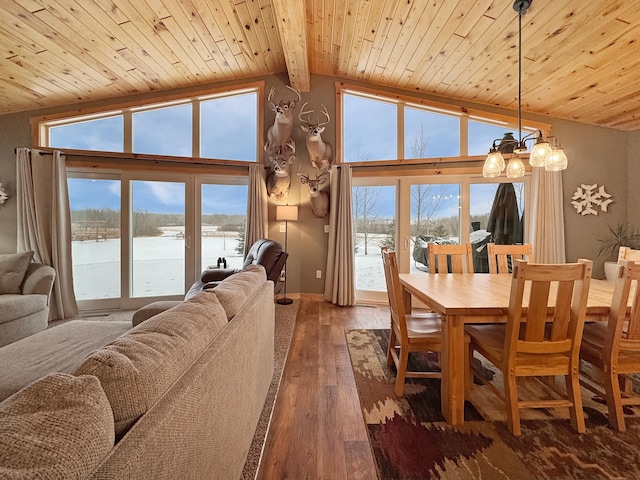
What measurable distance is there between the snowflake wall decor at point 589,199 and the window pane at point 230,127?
4.58 metres

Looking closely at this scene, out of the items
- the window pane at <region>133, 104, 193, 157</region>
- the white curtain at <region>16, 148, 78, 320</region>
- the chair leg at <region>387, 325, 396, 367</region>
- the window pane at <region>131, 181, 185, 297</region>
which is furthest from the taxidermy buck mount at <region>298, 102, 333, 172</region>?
the white curtain at <region>16, 148, 78, 320</region>

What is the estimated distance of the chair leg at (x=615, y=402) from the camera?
169cm

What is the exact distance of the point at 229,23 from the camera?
320 centimetres

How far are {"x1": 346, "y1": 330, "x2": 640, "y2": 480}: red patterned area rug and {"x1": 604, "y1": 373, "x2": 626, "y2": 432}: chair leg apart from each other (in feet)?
0.14

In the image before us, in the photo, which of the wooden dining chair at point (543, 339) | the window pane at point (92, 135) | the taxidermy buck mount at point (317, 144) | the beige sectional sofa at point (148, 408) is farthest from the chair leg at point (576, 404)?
the window pane at point (92, 135)

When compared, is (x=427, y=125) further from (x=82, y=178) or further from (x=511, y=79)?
(x=82, y=178)

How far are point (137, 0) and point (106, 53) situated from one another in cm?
92

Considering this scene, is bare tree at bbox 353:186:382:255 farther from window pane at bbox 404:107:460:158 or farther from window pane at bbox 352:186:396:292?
window pane at bbox 404:107:460:158

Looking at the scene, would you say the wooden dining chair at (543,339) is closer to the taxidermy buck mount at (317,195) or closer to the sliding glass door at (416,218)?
the sliding glass door at (416,218)

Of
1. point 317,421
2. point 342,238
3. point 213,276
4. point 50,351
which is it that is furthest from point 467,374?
point 213,276

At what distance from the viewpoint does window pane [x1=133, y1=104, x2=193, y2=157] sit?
14.0ft

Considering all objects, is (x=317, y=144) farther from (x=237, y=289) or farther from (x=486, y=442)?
(x=486, y=442)

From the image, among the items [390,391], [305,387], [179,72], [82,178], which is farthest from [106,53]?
[390,391]

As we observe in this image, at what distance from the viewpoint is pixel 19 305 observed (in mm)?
2777
